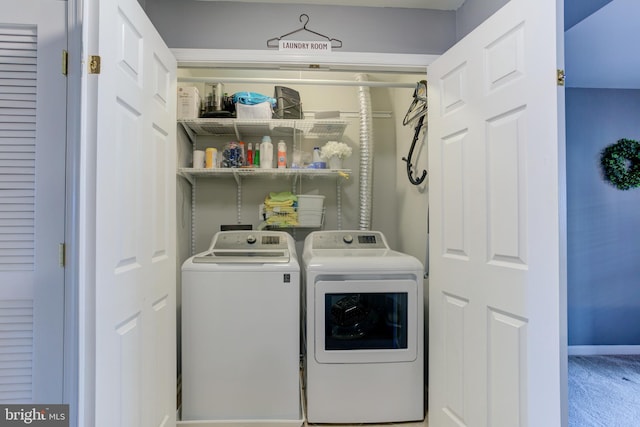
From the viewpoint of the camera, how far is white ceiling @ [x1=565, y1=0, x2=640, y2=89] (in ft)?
7.14

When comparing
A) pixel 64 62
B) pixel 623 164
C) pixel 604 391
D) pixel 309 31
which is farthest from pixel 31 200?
pixel 623 164

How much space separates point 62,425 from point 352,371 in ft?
4.45

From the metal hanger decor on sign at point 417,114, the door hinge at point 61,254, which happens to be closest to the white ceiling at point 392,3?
the metal hanger decor on sign at point 417,114

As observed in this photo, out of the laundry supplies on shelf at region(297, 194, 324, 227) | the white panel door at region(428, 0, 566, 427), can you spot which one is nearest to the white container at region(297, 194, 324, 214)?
the laundry supplies on shelf at region(297, 194, 324, 227)

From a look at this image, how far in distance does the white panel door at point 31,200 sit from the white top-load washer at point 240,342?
799 millimetres

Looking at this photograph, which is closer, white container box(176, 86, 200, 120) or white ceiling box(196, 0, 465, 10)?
white ceiling box(196, 0, 465, 10)

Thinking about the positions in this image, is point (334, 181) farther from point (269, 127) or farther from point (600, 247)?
point (600, 247)

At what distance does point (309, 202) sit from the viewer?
2.73 m

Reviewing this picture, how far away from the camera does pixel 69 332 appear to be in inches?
45.2

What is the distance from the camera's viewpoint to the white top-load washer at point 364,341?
6.38ft

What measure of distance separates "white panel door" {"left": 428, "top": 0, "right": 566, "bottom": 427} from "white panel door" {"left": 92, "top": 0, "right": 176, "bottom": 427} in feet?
4.59

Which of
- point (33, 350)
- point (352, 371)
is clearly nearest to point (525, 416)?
point (352, 371)

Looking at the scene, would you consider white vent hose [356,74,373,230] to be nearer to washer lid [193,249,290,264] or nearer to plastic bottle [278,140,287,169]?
plastic bottle [278,140,287,169]

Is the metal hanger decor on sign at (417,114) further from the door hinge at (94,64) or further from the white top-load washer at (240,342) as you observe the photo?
the door hinge at (94,64)
